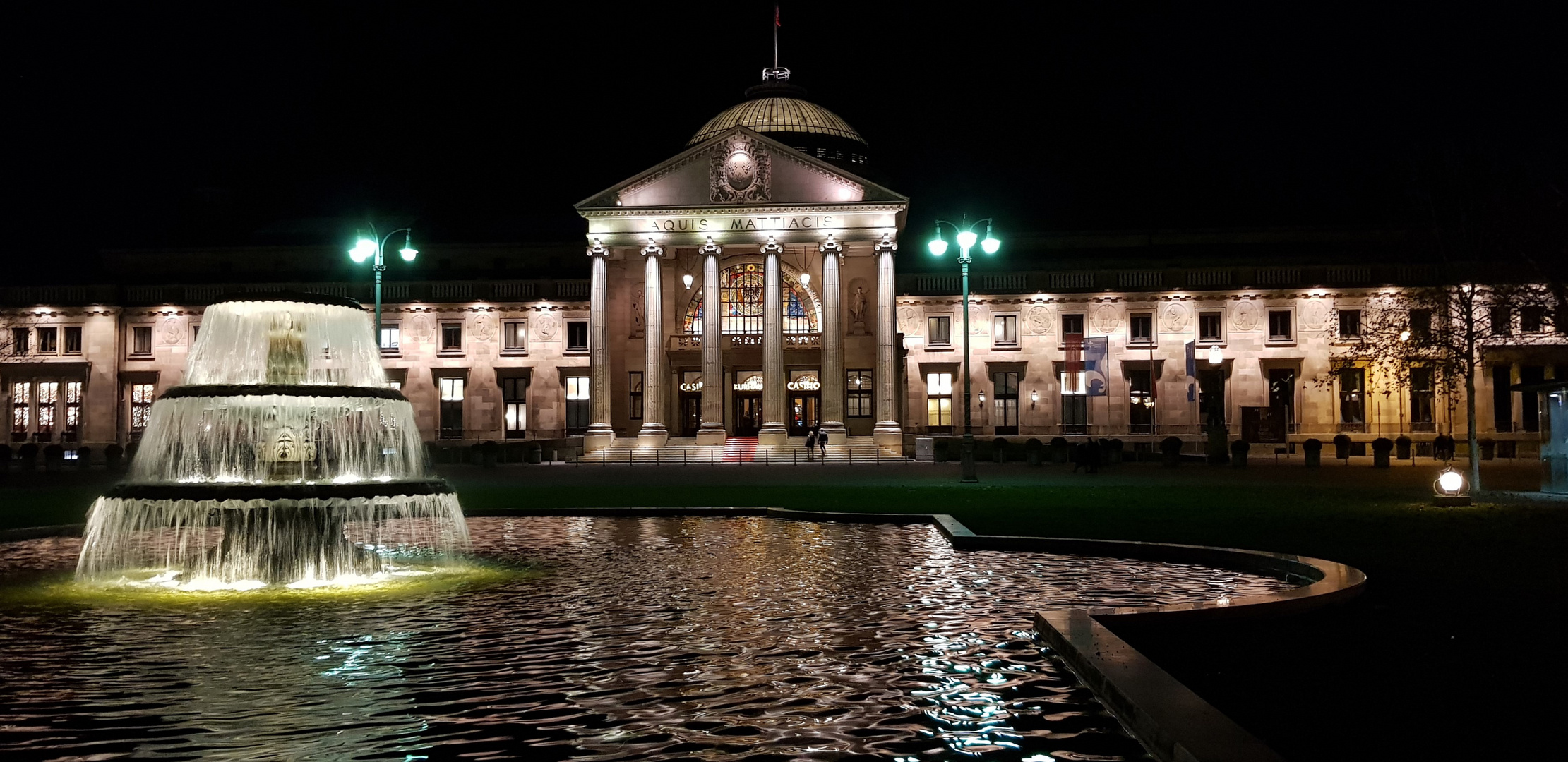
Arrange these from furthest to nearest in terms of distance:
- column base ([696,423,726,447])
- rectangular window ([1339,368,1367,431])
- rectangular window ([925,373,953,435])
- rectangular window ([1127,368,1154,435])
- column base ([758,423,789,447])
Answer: rectangular window ([925,373,953,435]) → rectangular window ([1127,368,1154,435]) → rectangular window ([1339,368,1367,431]) → column base ([696,423,726,447]) → column base ([758,423,789,447])

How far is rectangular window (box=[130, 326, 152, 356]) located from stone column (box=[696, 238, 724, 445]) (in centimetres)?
3180

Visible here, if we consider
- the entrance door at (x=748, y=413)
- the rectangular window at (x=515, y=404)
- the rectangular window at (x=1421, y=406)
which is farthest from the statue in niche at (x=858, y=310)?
the rectangular window at (x=1421, y=406)

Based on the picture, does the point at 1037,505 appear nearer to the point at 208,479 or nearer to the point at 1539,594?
the point at 1539,594

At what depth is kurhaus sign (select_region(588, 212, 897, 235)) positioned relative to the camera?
195 feet

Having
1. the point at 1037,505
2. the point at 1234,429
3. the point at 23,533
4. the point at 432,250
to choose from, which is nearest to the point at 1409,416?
the point at 1234,429

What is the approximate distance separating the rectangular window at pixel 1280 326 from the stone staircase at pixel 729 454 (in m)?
21.8

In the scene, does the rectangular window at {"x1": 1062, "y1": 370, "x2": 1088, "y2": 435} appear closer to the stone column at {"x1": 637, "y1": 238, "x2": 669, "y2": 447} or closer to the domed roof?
the domed roof

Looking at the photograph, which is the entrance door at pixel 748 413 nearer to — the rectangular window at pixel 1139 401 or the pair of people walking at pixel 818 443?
the pair of people walking at pixel 818 443

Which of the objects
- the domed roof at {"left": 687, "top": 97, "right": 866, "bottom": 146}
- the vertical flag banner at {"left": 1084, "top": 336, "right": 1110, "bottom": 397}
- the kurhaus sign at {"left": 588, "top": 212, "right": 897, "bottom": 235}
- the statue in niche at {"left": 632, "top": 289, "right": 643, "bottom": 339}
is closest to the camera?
the kurhaus sign at {"left": 588, "top": 212, "right": 897, "bottom": 235}

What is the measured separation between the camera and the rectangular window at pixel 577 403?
68.6 m

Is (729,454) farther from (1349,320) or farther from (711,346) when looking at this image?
(1349,320)

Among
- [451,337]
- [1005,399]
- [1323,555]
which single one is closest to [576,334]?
[451,337]

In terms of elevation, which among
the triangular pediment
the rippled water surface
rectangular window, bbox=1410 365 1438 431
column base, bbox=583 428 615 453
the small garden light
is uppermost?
the triangular pediment

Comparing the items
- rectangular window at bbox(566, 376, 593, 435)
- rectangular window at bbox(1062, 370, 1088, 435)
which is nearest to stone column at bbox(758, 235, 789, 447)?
rectangular window at bbox(566, 376, 593, 435)
